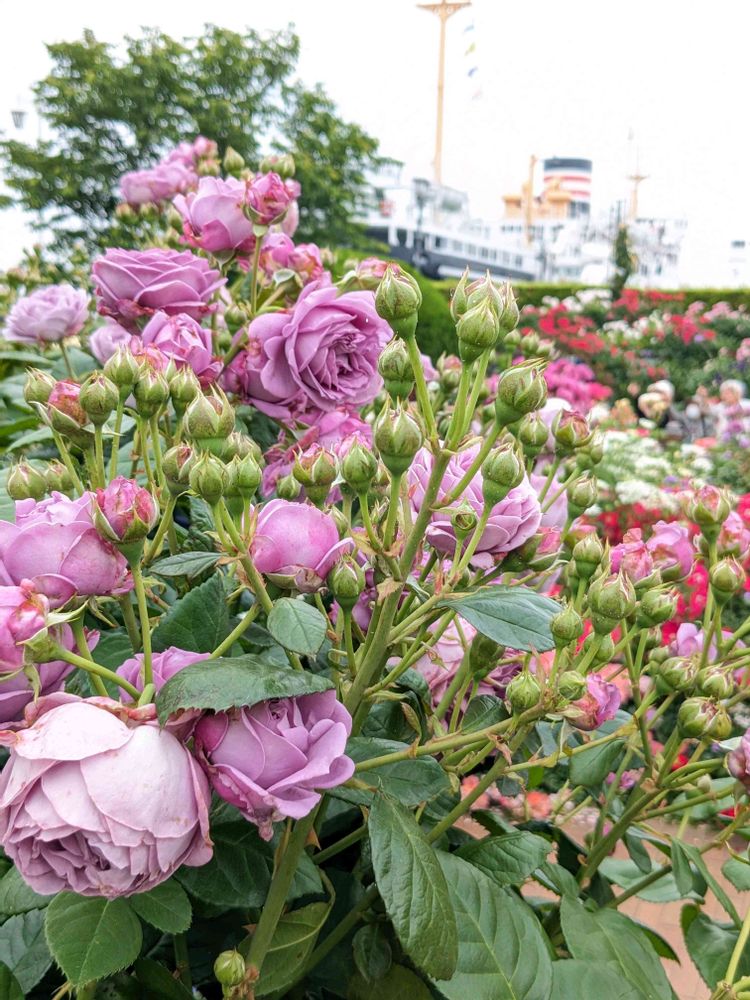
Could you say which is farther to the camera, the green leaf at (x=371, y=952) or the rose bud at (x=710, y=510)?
the rose bud at (x=710, y=510)

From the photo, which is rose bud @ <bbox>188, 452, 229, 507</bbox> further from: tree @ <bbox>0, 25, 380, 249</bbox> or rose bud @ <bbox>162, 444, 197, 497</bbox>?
tree @ <bbox>0, 25, 380, 249</bbox>

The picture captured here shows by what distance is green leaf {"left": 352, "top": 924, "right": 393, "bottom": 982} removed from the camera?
27.1 inches

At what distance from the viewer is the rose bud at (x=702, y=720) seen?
28.5 inches

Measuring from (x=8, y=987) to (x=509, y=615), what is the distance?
1.35 feet

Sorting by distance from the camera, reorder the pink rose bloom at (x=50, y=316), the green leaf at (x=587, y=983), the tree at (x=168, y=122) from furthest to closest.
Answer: the tree at (x=168, y=122), the pink rose bloom at (x=50, y=316), the green leaf at (x=587, y=983)

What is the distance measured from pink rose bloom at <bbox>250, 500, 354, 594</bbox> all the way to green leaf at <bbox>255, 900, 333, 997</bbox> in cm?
24

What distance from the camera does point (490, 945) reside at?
25.6 inches

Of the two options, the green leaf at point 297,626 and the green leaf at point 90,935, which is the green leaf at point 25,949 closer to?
the green leaf at point 90,935

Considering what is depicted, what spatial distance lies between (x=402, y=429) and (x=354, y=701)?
184mm

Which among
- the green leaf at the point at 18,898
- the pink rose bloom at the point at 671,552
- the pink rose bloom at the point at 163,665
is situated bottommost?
the green leaf at the point at 18,898

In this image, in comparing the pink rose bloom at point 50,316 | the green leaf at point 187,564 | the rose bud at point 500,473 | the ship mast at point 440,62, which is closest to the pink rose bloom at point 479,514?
the rose bud at point 500,473

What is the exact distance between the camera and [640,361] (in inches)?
399

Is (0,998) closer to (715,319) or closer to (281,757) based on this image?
(281,757)

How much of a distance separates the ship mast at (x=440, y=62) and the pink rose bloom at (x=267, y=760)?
1065 inches
